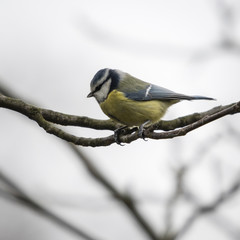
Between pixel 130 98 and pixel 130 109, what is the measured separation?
0.14 meters

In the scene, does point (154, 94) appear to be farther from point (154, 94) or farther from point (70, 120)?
point (70, 120)

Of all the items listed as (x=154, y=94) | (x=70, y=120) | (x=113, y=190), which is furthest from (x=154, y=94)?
(x=70, y=120)

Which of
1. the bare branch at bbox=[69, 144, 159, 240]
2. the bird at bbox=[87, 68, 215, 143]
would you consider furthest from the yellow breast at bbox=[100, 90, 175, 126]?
the bare branch at bbox=[69, 144, 159, 240]

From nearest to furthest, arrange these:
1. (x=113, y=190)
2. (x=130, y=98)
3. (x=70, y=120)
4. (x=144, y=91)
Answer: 1. (x=70, y=120)
2. (x=113, y=190)
3. (x=130, y=98)
4. (x=144, y=91)

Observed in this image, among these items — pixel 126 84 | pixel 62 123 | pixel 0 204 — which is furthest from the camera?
pixel 0 204

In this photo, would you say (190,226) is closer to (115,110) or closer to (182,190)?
(182,190)

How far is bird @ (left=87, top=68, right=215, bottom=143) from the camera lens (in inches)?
129

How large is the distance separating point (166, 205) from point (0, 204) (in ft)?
16.7

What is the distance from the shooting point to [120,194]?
10.5 ft

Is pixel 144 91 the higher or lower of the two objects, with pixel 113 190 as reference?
higher

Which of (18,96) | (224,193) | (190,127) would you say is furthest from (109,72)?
(190,127)

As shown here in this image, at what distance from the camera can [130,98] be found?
3.42 meters

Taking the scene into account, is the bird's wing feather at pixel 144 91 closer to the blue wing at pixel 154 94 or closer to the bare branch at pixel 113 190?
the blue wing at pixel 154 94

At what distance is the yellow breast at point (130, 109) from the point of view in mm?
3252
